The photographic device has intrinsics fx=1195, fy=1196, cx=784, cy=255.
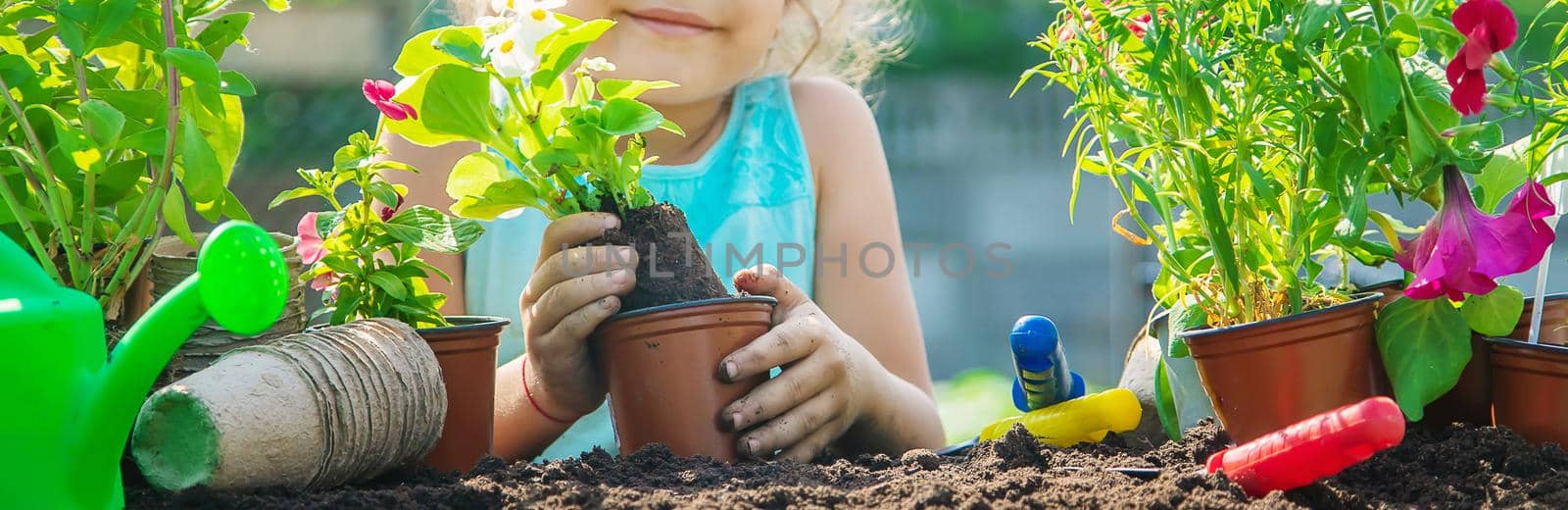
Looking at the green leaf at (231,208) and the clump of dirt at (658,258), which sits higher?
the green leaf at (231,208)

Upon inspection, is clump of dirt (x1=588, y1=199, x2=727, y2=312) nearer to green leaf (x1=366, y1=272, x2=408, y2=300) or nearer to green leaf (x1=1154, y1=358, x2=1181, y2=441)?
green leaf (x1=366, y1=272, x2=408, y2=300)

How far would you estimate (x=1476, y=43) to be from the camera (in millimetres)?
634

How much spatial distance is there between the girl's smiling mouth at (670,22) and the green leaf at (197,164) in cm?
61

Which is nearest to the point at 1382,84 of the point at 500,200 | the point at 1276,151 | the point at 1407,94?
the point at 1407,94

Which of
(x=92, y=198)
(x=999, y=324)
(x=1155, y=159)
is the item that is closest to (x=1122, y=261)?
(x=999, y=324)

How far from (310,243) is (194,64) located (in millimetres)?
199

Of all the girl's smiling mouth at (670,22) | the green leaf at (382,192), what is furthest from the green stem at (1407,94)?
the girl's smiling mouth at (670,22)

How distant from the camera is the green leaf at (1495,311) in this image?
74cm

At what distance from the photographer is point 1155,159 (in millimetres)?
852

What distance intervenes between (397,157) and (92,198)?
80 centimetres

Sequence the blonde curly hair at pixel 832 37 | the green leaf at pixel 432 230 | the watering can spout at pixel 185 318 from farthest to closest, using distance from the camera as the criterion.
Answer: the blonde curly hair at pixel 832 37, the green leaf at pixel 432 230, the watering can spout at pixel 185 318

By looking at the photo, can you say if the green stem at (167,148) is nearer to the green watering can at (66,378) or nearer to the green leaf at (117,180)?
the green leaf at (117,180)

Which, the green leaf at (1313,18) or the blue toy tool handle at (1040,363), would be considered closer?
the green leaf at (1313,18)

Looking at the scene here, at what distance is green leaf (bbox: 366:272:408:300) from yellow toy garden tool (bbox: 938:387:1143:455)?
1.36 ft
